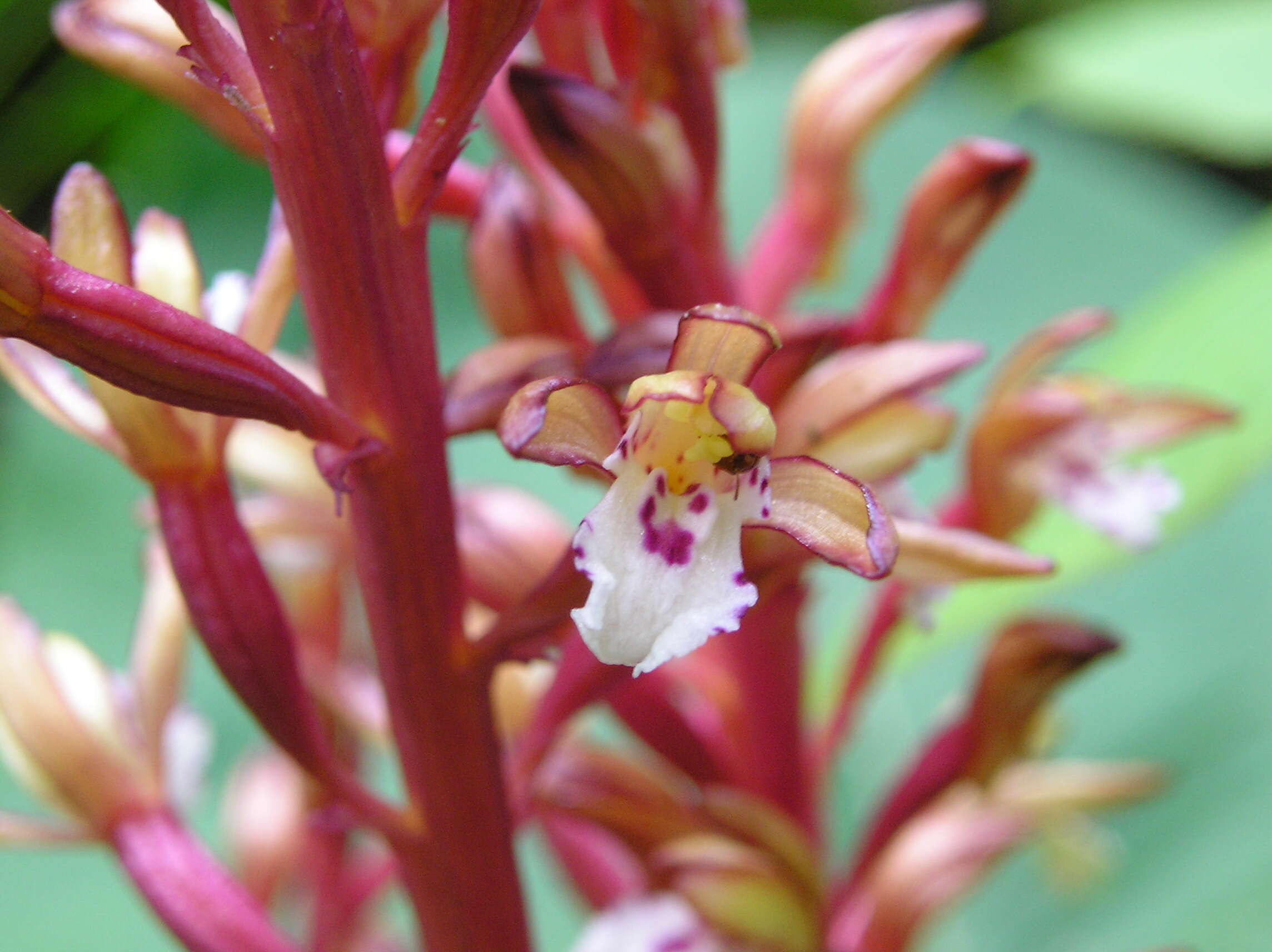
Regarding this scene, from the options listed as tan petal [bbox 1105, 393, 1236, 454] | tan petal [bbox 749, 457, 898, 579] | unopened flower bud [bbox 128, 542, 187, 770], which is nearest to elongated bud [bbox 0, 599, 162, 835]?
unopened flower bud [bbox 128, 542, 187, 770]

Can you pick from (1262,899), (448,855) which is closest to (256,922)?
(448,855)

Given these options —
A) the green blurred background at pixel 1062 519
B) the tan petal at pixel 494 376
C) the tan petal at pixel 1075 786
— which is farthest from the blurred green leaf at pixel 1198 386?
the tan petal at pixel 494 376

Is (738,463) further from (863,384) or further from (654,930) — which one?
(654,930)

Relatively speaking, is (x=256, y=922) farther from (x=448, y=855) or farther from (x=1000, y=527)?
(x=1000, y=527)

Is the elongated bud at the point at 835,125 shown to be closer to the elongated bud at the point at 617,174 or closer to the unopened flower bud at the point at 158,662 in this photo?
the elongated bud at the point at 617,174

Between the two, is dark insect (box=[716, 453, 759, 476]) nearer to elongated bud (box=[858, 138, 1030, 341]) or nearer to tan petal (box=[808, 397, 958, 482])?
tan petal (box=[808, 397, 958, 482])
